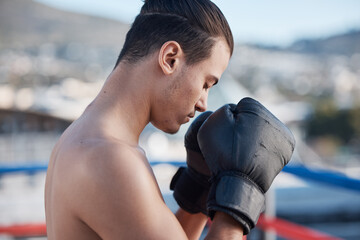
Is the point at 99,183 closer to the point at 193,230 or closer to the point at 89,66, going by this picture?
the point at 193,230

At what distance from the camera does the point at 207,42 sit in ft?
2.92

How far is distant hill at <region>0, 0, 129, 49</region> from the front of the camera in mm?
83312

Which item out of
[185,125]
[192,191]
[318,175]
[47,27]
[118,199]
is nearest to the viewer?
[118,199]

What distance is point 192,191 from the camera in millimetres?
1125

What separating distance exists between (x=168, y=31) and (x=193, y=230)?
0.55 meters

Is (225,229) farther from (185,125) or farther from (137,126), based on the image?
(185,125)

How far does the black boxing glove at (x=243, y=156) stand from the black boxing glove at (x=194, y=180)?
0.63 feet

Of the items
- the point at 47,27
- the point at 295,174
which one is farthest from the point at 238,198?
the point at 47,27

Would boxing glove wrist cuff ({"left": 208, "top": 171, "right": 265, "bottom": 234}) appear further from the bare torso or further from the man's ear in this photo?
the man's ear

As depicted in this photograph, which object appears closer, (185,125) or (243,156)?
(243,156)

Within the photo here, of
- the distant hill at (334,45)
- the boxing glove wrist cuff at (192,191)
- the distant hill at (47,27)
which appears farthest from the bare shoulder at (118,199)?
the distant hill at (334,45)

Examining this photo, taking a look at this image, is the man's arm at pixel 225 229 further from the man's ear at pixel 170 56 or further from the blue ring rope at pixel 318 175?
the blue ring rope at pixel 318 175

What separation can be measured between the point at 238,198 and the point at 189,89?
0.26m

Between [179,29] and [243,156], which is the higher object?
[179,29]
